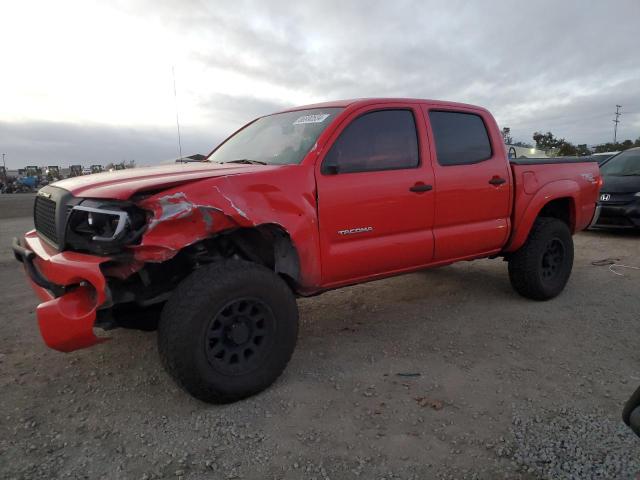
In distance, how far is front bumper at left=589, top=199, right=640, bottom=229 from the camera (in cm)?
797

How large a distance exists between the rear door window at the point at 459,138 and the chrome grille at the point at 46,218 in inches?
112

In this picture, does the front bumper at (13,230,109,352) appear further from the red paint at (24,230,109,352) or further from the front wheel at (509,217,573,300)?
the front wheel at (509,217,573,300)

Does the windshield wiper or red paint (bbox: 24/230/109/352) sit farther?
the windshield wiper

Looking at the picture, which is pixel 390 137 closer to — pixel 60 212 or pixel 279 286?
pixel 279 286

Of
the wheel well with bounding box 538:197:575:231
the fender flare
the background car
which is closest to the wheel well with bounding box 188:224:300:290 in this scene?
the fender flare

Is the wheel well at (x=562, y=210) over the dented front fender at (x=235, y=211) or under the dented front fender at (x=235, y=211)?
under

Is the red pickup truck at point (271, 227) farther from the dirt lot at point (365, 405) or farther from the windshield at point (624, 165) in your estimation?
the windshield at point (624, 165)

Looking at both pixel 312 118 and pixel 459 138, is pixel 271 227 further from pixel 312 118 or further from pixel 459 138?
pixel 459 138

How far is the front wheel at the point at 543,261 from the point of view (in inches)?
178

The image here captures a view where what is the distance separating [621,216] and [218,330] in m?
8.02

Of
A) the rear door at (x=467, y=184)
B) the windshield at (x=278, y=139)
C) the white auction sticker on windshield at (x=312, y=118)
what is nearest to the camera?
the windshield at (x=278, y=139)

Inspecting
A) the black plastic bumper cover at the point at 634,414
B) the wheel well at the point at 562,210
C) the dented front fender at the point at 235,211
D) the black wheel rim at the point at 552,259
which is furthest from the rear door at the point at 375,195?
the black plastic bumper cover at the point at 634,414

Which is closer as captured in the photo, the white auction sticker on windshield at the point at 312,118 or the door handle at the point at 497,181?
the white auction sticker on windshield at the point at 312,118

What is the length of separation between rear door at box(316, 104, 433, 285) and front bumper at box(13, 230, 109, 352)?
1.42m
